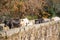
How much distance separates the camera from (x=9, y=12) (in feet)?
24.7

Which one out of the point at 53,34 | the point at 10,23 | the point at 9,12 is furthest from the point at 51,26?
the point at 10,23

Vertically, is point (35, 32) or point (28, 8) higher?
point (28, 8)

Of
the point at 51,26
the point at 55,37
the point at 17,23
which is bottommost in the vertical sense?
the point at 55,37

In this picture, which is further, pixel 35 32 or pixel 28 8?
pixel 28 8

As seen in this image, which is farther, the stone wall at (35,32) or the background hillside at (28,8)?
the background hillside at (28,8)

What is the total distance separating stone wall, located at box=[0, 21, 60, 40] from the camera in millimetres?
4851

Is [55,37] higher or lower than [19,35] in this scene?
lower

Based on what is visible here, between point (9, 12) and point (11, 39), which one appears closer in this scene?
point (11, 39)

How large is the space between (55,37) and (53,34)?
1.12 ft

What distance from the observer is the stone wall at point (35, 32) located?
4.85m

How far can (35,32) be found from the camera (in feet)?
20.5

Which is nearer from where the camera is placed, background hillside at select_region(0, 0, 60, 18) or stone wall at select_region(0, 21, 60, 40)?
stone wall at select_region(0, 21, 60, 40)

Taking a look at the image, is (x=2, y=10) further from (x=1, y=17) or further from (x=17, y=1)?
(x=17, y=1)

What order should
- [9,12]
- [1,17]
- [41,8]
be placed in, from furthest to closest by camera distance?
[41,8] < [9,12] < [1,17]
